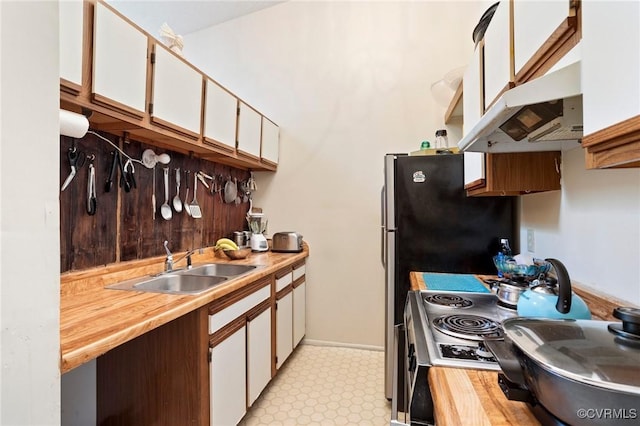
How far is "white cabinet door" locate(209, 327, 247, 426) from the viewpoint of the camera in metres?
1.54

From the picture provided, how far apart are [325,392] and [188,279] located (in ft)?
4.03

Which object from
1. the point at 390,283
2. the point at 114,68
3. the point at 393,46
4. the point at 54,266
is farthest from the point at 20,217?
the point at 393,46

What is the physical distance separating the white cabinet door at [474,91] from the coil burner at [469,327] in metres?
0.98

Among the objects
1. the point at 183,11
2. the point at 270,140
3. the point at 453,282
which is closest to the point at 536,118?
the point at 453,282

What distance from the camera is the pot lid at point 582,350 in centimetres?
51

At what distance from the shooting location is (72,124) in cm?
121

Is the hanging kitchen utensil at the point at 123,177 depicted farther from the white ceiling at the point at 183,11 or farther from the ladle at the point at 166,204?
the white ceiling at the point at 183,11

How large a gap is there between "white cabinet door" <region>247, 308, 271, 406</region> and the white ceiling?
2357 mm

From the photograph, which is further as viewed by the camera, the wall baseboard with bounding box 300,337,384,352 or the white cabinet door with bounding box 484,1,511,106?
the wall baseboard with bounding box 300,337,384,352

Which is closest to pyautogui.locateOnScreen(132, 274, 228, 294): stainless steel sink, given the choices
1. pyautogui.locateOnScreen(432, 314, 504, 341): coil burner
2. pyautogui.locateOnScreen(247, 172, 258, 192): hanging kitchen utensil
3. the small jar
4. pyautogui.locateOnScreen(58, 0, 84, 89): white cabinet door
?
pyautogui.locateOnScreen(58, 0, 84, 89): white cabinet door

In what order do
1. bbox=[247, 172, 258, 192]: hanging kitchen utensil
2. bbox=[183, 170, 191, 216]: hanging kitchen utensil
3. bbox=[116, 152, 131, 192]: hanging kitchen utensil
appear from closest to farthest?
bbox=[116, 152, 131, 192]: hanging kitchen utensil, bbox=[183, 170, 191, 216]: hanging kitchen utensil, bbox=[247, 172, 258, 192]: hanging kitchen utensil

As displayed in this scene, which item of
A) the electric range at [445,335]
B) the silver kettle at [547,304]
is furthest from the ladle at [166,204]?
the silver kettle at [547,304]

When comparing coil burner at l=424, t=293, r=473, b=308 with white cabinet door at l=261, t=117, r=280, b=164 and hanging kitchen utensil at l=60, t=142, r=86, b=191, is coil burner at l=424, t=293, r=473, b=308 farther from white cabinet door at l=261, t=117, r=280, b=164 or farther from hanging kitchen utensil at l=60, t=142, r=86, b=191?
white cabinet door at l=261, t=117, r=280, b=164

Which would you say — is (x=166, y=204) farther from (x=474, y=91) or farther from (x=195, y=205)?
(x=474, y=91)
